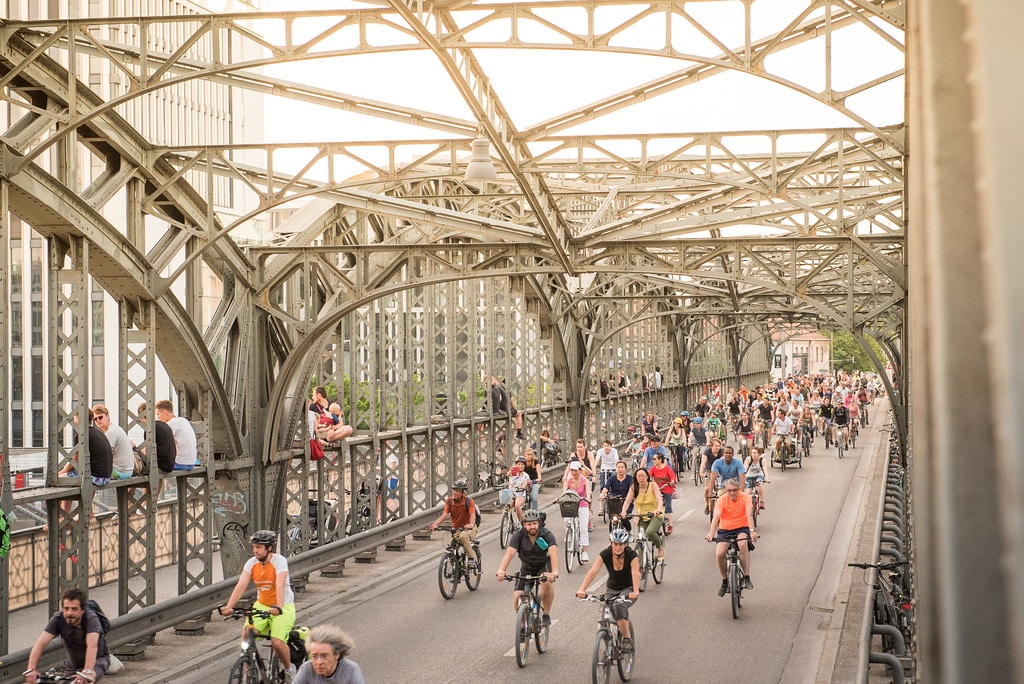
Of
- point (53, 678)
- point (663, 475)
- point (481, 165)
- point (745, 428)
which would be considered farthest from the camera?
point (745, 428)

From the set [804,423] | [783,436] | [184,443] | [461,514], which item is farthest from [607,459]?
[804,423]

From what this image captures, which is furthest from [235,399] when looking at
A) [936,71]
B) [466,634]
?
[936,71]

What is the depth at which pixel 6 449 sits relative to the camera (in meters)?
12.1

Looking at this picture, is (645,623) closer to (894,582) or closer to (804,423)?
(894,582)

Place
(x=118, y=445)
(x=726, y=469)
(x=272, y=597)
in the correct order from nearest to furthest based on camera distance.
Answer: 1. (x=272, y=597)
2. (x=118, y=445)
3. (x=726, y=469)

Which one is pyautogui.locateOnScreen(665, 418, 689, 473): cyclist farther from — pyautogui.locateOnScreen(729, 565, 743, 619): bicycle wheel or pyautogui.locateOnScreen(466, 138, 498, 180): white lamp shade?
pyautogui.locateOnScreen(466, 138, 498, 180): white lamp shade

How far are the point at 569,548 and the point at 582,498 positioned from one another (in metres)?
0.96

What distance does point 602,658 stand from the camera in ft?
38.8

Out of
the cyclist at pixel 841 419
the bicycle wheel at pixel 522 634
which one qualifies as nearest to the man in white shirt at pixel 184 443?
the bicycle wheel at pixel 522 634

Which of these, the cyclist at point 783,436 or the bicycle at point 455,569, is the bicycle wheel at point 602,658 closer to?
the bicycle at point 455,569

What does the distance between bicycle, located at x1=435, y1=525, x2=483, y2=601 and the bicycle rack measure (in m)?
5.72

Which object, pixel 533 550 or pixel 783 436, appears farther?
pixel 783 436

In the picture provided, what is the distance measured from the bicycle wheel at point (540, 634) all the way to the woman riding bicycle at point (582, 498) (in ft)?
22.2

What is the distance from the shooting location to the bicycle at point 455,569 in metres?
17.4
